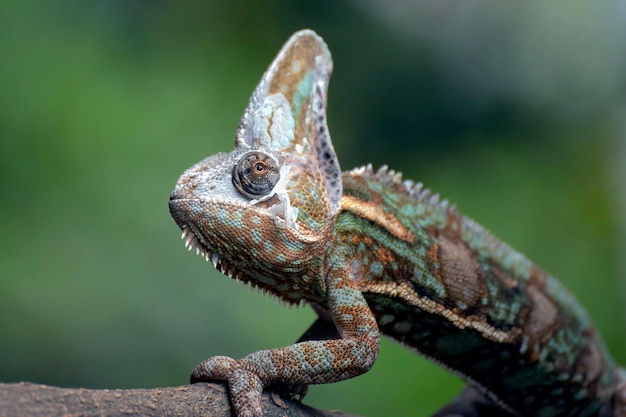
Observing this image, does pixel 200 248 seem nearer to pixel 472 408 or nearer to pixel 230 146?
pixel 472 408

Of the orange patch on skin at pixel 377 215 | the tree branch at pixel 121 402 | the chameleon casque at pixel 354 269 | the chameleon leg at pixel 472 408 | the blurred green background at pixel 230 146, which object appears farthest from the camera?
the blurred green background at pixel 230 146

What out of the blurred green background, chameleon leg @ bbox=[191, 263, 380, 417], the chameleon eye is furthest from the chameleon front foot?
the blurred green background

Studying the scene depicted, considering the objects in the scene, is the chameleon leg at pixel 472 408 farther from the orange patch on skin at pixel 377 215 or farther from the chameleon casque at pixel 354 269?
the orange patch on skin at pixel 377 215

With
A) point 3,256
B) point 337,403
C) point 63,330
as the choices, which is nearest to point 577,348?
point 337,403

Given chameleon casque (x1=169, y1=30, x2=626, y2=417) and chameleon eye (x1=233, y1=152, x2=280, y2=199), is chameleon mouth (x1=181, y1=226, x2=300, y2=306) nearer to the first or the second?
chameleon casque (x1=169, y1=30, x2=626, y2=417)

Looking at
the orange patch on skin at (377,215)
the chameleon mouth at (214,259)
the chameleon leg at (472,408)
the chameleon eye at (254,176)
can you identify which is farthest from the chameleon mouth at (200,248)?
the chameleon leg at (472,408)
